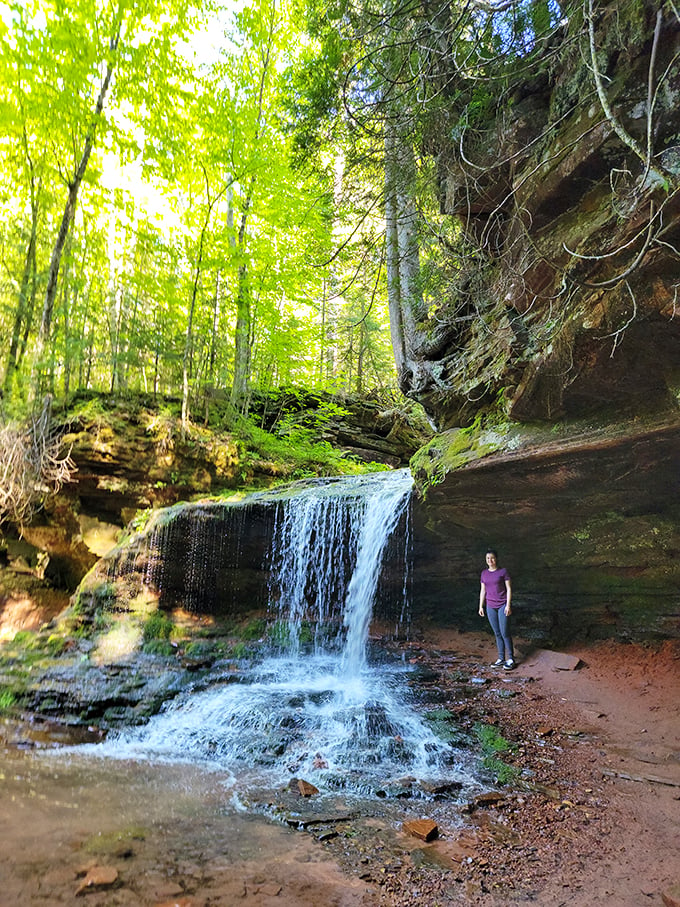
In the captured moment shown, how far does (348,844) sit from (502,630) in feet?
17.4

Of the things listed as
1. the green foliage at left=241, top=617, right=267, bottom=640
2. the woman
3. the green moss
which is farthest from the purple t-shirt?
the green foliage at left=241, top=617, right=267, bottom=640

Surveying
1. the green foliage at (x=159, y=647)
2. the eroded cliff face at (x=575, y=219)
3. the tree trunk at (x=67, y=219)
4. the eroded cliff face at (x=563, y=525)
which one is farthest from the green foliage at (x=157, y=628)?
the eroded cliff face at (x=575, y=219)

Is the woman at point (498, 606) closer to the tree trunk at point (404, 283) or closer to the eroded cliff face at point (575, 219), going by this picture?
the eroded cliff face at point (575, 219)

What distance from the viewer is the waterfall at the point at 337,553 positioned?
8.98 m

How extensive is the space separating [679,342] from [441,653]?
20.7ft

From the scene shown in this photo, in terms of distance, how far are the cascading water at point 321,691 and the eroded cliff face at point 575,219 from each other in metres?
3.33

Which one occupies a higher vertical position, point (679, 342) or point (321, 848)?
point (679, 342)

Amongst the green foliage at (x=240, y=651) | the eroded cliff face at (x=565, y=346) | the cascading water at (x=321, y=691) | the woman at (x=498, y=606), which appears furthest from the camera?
the green foliage at (x=240, y=651)

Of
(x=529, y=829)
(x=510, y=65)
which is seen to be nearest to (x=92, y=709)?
(x=529, y=829)

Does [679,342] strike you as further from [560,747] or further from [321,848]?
[321,848]

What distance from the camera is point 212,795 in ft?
13.6

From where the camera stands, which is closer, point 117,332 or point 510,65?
point 510,65

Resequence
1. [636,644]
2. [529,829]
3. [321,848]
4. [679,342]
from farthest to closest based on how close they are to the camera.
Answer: [636,644] < [679,342] < [529,829] < [321,848]

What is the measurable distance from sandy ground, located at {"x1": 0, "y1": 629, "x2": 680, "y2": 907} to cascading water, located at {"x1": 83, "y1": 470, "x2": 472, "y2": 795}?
2.54 ft
